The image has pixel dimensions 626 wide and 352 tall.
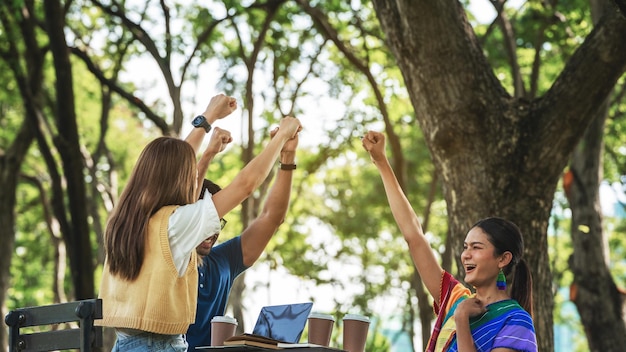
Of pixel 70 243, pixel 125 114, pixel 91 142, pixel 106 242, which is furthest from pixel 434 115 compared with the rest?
pixel 125 114

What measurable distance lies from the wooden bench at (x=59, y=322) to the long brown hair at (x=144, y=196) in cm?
30

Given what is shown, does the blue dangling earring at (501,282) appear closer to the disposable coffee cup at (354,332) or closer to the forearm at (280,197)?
the disposable coffee cup at (354,332)

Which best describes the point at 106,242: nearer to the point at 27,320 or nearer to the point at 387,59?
the point at 27,320

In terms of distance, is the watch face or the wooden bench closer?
the wooden bench

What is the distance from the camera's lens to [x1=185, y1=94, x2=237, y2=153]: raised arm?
510 centimetres

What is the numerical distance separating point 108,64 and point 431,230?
911 centimetres

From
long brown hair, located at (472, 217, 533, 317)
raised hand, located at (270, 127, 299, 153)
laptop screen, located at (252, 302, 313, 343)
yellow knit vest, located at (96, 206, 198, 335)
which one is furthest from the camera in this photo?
raised hand, located at (270, 127, 299, 153)

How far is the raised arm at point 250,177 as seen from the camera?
4.32 metres

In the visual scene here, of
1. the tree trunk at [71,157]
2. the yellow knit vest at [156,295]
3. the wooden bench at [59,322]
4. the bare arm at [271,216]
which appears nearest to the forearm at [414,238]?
the bare arm at [271,216]

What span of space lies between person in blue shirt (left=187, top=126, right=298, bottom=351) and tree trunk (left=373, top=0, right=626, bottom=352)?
271 cm

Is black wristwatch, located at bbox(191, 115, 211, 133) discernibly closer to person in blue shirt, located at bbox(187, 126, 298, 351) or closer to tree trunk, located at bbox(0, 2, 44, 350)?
person in blue shirt, located at bbox(187, 126, 298, 351)

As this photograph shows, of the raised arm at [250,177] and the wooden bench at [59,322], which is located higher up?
the raised arm at [250,177]

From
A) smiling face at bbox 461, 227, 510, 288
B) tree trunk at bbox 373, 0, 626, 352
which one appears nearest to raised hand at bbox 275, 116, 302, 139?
smiling face at bbox 461, 227, 510, 288

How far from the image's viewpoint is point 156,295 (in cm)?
400
